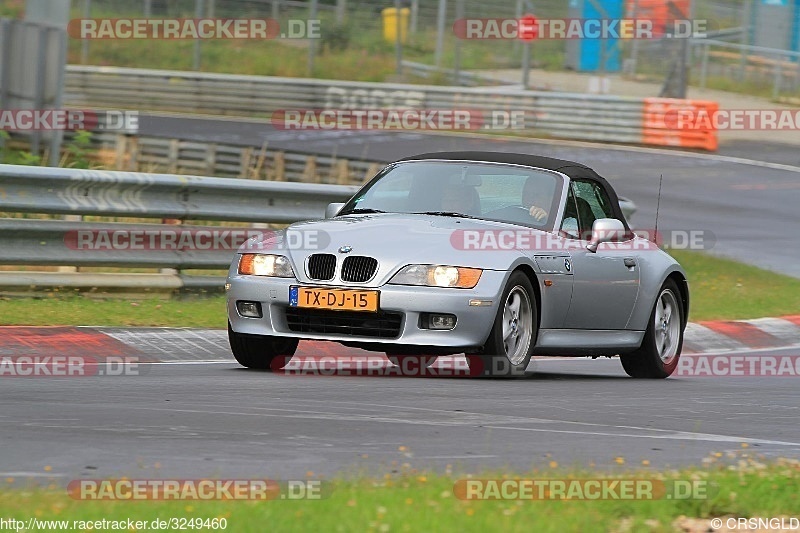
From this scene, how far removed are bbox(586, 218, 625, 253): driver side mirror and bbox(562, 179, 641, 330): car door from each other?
0.21 feet

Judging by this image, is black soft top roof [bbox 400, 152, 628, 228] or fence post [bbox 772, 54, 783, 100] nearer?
black soft top roof [bbox 400, 152, 628, 228]

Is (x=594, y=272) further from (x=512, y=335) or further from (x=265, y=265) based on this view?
(x=265, y=265)

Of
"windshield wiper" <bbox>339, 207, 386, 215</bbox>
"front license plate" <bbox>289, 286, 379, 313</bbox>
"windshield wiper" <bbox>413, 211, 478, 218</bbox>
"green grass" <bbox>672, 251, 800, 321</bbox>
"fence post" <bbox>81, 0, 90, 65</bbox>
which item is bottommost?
"green grass" <bbox>672, 251, 800, 321</bbox>

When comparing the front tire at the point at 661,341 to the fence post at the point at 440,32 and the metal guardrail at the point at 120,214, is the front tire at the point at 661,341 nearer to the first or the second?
the metal guardrail at the point at 120,214

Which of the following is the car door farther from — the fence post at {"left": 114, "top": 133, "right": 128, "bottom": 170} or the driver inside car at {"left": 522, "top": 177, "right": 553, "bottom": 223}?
the fence post at {"left": 114, "top": 133, "right": 128, "bottom": 170}

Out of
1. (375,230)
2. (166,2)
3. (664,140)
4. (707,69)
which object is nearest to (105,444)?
(375,230)

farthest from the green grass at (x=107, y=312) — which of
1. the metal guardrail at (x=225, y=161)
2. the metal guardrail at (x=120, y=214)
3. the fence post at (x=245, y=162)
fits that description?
the fence post at (x=245, y=162)

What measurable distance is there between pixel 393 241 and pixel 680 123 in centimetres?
2399

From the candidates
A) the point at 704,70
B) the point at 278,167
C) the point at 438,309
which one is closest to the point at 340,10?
the point at 704,70

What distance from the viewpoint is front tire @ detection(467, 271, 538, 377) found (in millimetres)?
9102

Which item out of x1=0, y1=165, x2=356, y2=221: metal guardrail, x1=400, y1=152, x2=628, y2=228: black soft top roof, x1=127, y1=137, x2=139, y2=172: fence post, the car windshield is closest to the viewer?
the car windshield

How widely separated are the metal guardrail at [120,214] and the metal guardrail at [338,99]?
19.4 m

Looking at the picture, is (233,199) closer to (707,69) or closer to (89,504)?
(89,504)

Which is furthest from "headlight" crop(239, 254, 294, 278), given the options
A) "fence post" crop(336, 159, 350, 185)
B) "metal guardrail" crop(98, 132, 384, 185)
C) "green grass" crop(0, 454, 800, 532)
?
"fence post" crop(336, 159, 350, 185)
